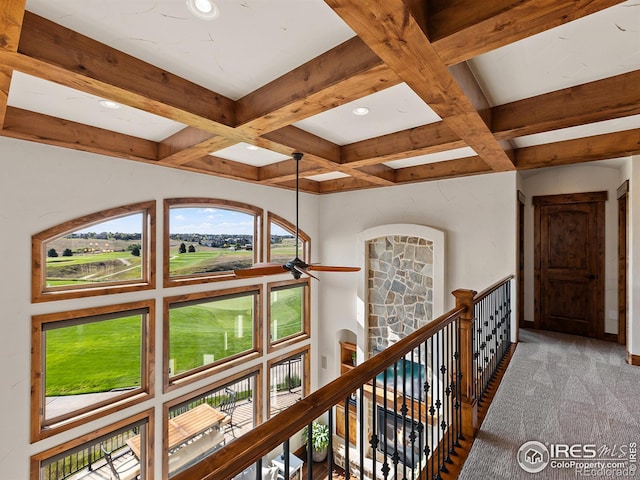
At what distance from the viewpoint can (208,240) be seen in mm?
4688

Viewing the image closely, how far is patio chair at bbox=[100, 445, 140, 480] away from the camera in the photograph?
365 cm

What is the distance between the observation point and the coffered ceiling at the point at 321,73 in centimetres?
144

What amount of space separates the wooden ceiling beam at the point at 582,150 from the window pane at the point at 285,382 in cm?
486

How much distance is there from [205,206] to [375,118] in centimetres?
284

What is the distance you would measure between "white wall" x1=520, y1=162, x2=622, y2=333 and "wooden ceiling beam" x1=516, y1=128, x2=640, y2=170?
57.8 inches

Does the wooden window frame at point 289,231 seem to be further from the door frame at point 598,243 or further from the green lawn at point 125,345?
the door frame at point 598,243

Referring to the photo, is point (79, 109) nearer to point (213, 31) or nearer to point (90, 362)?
point (213, 31)

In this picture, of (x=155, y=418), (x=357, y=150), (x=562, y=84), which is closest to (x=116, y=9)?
(x=357, y=150)

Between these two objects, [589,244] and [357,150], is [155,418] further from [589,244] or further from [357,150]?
[589,244]

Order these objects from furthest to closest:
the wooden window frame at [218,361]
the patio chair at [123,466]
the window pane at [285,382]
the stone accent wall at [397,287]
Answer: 1. the window pane at [285,382]
2. the stone accent wall at [397,287]
3. the wooden window frame at [218,361]
4. the patio chair at [123,466]

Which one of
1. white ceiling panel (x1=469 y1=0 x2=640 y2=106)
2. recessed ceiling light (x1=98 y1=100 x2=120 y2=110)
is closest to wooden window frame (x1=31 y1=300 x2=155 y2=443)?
recessed ceiling light (x1=98 y1=100 x2=120 y2=110)

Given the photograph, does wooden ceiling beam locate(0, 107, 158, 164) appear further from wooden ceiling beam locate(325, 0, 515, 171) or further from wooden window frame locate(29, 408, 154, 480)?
wooden window frame locate(29, 408, 154, 480)

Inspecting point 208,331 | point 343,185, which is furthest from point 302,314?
point 343,185

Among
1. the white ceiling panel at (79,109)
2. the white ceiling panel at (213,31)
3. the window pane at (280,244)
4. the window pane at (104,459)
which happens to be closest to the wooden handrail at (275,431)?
the white ceiling panel at (213,31)
